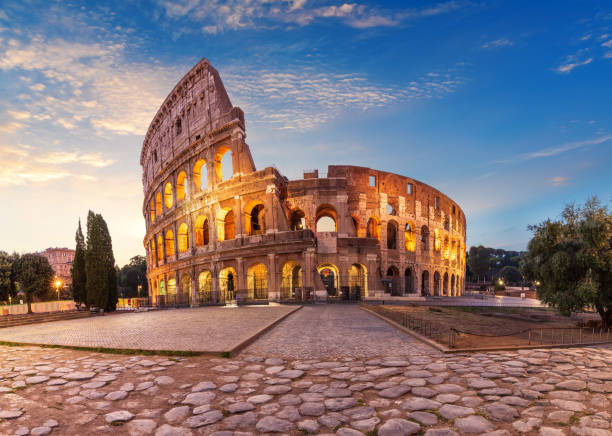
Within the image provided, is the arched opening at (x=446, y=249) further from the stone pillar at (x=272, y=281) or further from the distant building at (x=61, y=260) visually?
the distant building at (x=61, y=260)

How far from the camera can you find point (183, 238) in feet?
99.2

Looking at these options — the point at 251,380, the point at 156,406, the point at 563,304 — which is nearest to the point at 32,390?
the point at 156,406

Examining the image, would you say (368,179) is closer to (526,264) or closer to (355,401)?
(526,264)

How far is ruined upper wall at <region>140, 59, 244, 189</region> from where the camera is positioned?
87.8 feet

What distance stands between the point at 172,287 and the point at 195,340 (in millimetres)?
26960

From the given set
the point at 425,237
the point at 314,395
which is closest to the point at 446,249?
the point at 425,237

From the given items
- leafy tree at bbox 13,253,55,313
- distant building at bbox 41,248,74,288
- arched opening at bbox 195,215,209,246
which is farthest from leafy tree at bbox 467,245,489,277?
distant building at bbox 41,248,74,288

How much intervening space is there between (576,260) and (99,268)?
29.9 meters

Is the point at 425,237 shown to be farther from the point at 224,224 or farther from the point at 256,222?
the point at 224,224

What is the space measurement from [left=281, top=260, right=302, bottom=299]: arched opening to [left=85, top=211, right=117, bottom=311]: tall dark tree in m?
14.5

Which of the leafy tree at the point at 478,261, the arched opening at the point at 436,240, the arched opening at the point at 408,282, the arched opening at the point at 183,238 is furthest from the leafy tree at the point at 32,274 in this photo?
the leafy tree at the point at 478,261

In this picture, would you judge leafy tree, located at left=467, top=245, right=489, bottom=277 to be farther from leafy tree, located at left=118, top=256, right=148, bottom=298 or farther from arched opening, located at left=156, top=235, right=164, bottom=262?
leafy tree, located at left=118, top=256, right=148, bottom=298

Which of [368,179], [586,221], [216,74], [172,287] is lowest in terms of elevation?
[172,287]

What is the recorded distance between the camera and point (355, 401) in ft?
12.2
